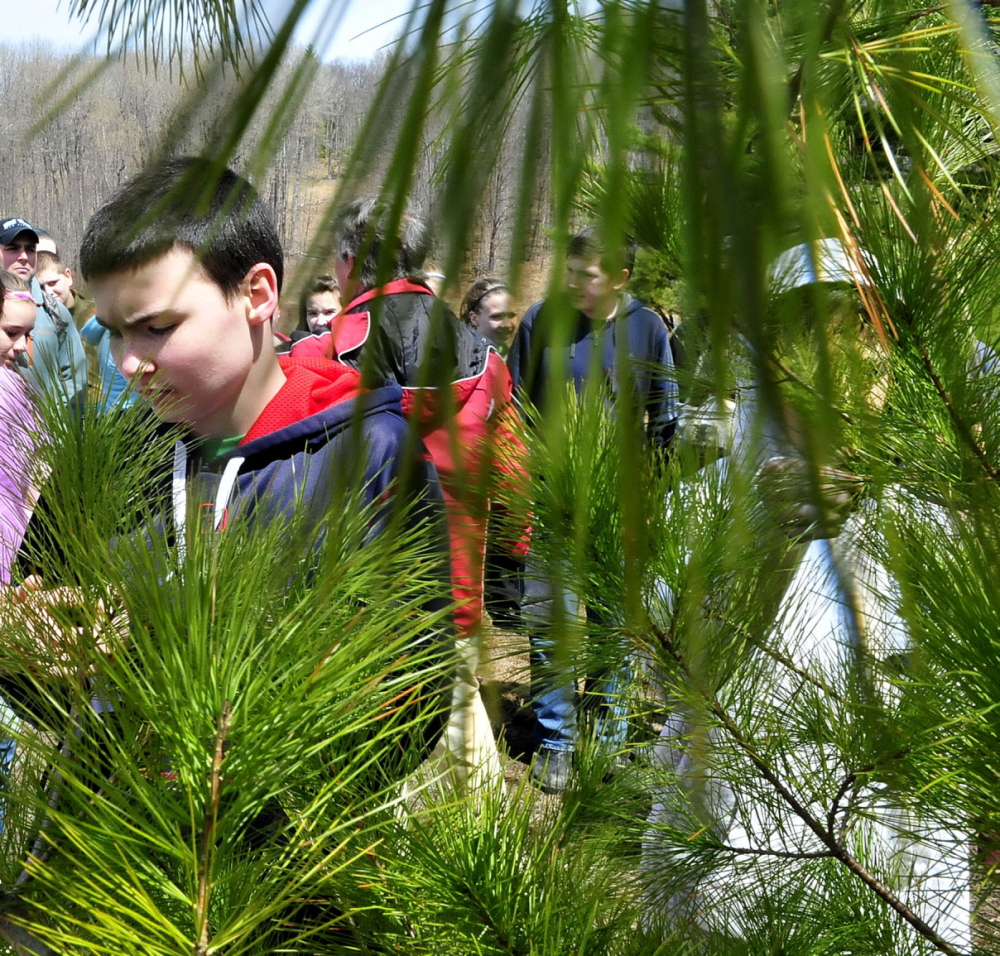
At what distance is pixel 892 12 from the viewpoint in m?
0.42

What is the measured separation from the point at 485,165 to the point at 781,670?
49 cm

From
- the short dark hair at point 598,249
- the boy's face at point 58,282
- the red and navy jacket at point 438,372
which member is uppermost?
the boy's face at point 58,282

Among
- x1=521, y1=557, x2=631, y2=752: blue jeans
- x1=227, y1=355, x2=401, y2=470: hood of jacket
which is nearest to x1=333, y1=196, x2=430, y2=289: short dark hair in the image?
Result: x1=521, y1=557, x2=631, y2=752: blue jeans

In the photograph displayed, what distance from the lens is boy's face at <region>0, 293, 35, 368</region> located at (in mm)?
2008

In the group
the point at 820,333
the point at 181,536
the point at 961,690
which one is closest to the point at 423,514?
the point at 181,536

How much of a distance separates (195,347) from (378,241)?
547 mm

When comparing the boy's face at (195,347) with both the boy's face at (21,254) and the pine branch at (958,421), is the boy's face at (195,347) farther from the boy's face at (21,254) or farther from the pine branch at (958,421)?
the boy's face at (21,254)

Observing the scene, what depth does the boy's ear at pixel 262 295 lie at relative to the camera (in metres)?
0.79

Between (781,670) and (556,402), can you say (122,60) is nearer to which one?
(556,402)

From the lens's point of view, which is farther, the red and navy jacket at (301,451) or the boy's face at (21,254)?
the boy's face at (21,254)

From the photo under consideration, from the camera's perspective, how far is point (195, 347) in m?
0.73

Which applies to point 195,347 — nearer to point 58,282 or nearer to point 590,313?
point 590,313

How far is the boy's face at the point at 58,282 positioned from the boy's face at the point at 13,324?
2.10 ft

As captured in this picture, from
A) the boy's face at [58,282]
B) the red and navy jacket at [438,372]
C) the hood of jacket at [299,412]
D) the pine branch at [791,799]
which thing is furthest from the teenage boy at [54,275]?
the red and navy jacket at [438,372]
